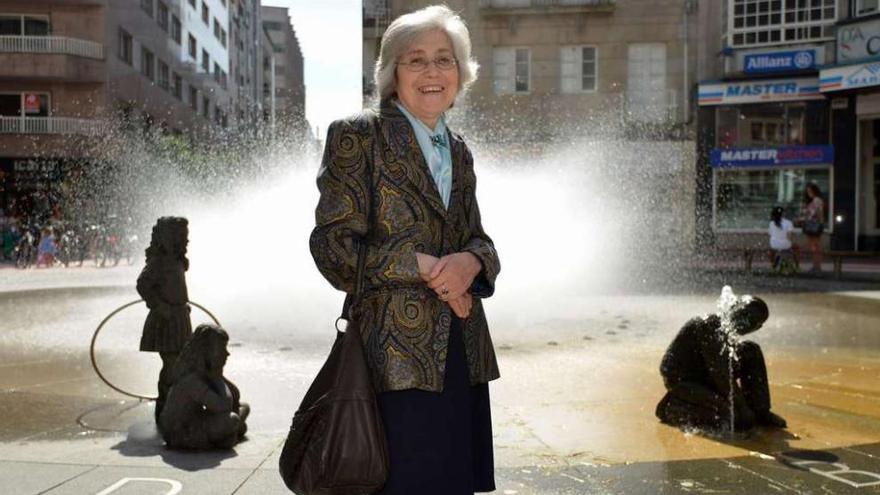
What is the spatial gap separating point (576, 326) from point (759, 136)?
20226mm

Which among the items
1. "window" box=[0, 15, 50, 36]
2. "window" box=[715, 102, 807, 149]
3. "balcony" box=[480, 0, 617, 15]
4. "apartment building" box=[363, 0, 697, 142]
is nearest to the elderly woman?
"window" box=[715, 102, 807, 149]

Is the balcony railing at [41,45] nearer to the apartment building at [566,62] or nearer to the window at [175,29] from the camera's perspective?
the apartment building at [566,62]

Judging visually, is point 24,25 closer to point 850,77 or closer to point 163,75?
point 163,75

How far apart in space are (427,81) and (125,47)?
4142cm

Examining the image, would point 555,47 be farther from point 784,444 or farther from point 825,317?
point 784,444

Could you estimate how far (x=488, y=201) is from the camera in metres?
19.0

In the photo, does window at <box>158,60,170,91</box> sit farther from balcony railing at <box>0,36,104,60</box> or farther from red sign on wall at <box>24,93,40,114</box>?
red sign on wall at <box>24,93,40,114</box>

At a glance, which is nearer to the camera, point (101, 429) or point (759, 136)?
point (101, 429)

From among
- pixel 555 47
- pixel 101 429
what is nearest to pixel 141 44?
pixel 555 47

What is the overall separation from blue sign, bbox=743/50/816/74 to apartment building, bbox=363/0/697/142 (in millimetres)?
4237

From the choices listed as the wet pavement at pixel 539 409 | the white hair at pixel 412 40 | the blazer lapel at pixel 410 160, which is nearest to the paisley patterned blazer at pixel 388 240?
the blazer lapel at pixel 410 160

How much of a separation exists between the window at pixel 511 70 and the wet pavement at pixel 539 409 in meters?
21.3

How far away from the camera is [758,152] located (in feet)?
90.4

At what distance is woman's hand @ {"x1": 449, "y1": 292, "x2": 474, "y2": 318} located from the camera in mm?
2389
